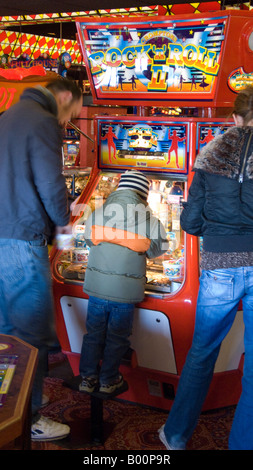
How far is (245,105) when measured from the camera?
213 centimetres

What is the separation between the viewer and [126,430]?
262 cm

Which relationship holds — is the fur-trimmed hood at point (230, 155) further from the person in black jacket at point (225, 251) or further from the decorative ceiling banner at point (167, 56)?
the decorative ceiling banner at point (167, 56)

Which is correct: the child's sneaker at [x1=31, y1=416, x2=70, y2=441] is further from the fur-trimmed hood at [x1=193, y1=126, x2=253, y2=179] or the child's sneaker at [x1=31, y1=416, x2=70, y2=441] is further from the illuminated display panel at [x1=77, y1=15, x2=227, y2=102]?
the illuminated display panel at [x1=77, y1=15, x2=227, y2=102]

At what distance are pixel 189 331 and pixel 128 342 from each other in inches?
13.6

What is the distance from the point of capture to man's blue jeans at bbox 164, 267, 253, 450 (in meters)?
2.15

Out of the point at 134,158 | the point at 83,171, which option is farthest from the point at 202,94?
the point at 83,171

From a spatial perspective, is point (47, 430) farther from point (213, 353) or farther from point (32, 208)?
point (32, 208)

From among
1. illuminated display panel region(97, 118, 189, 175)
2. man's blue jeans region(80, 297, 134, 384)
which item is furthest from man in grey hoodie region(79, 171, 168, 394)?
illuminated display panel region(97, 118, 189, 175)

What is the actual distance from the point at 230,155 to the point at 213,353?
94cm

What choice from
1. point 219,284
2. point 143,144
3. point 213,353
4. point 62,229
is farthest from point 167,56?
point 213,353

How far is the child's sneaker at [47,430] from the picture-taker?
244 cm

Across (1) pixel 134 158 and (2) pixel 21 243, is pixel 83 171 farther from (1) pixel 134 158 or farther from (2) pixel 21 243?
(2) pixel 21 243

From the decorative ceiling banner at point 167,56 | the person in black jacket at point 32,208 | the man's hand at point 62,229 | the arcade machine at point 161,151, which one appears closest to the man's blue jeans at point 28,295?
the person in black jacket at point 32,208

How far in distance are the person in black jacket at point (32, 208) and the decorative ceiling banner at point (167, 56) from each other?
736mm
